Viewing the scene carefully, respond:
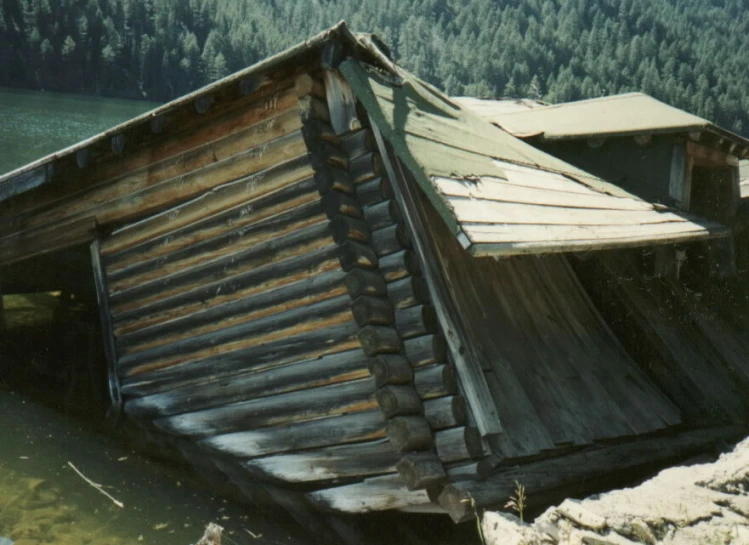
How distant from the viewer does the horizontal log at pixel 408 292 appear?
4.62m

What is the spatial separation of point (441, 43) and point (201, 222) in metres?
102

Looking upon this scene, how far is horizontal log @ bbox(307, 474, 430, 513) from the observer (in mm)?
4527

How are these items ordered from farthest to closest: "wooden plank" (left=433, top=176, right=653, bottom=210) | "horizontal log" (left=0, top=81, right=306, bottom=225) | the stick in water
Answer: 1. the stick in water
2. "horizontal log" (left=0, top=81, right=306, bottom=225)
3. "wooden plank" (left=433, top=176, right=653, bottom=210)

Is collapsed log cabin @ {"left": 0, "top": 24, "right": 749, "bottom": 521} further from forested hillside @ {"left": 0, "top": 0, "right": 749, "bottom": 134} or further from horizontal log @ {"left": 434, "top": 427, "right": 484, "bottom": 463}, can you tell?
forested hillside @ {"left": 0, "top": 0, "right": 749, "bottom": 134}

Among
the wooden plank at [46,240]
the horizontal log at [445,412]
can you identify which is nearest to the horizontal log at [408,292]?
the horizontal log at [445,412]

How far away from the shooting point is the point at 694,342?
25.3 feet

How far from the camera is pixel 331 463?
4.81m

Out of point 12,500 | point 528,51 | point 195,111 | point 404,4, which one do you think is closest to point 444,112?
point 195,111

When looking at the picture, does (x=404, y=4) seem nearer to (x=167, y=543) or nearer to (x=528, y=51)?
(x=528, y=51)

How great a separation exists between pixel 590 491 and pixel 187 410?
11.0 feet

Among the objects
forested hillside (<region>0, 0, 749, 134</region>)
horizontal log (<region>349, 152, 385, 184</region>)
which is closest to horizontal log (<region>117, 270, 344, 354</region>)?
horizontal log (<region>349, 152, 385, 184</region>)

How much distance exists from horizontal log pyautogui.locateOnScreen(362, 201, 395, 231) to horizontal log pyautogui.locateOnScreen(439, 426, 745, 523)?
179 cm

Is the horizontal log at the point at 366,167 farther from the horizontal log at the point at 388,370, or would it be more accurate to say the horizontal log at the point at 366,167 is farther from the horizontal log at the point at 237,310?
the horizontal log at the point at 388,370

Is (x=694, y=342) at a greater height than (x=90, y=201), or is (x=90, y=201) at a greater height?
(x=90, y=201)
